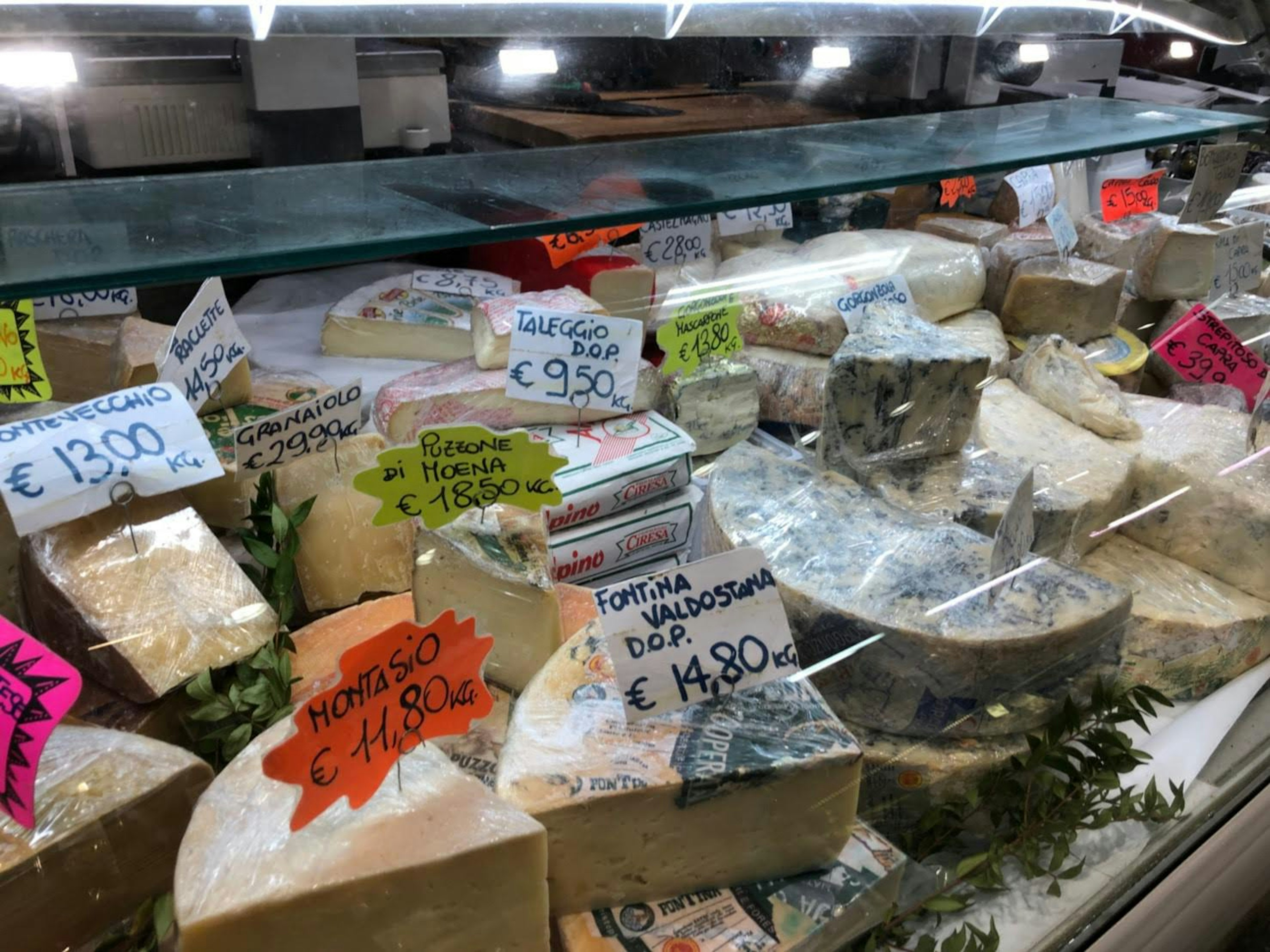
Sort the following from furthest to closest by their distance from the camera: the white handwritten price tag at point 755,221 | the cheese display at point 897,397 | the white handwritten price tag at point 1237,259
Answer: the white handwritten price tag at point 1237,259 → the white handwritten price tag at point 755,221 → the cheese display at point 897,397

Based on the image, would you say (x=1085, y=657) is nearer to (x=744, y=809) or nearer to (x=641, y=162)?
(x=744, y=809)

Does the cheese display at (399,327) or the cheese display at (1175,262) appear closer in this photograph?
the cheese display at (399,327)

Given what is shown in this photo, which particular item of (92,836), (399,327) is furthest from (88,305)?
(92,836)

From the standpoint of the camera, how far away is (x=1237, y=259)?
2.24 metres

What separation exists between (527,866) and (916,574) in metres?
0.60

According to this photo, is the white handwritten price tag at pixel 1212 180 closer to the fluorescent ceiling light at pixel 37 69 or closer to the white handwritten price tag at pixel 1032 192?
the white handwritten price tag at pixel 1032 192

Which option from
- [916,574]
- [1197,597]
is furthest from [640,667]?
[1197,597]

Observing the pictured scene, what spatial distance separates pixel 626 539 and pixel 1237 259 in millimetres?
1626

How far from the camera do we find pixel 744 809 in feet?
3.38

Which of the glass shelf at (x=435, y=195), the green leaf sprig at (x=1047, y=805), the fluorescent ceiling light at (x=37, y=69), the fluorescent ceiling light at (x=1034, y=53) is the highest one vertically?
the fluorescent ceiling light at (x=1034, y=53)

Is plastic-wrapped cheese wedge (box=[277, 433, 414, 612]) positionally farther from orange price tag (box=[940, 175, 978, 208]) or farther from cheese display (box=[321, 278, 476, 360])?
orange price tag (box=[940, 175, 978, 208])

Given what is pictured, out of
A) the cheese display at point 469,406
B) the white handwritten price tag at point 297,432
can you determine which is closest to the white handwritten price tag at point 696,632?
the white handwritten price tag at point 297,432

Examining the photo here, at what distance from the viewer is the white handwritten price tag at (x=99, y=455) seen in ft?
3.27

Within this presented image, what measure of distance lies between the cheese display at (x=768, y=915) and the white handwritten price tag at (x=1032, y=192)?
5.39 ft
